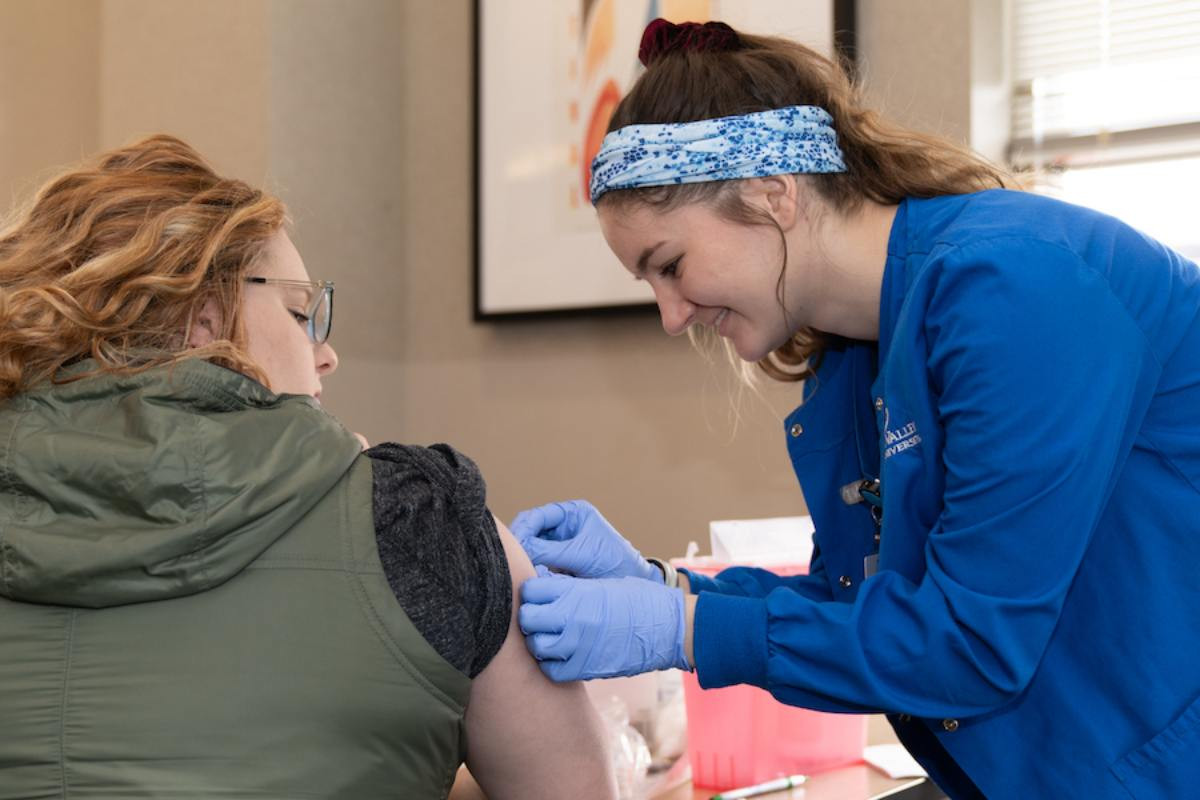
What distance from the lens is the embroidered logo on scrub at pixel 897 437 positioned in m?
1.14

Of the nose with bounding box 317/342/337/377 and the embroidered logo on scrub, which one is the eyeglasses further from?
the embroidered logo on scrub

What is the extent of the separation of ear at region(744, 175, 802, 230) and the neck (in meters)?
0.04

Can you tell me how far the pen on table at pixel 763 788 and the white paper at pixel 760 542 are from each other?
0.96 feet

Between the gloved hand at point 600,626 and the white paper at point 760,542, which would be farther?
the white paper at point 760,542

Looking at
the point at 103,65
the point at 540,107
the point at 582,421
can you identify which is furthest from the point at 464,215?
the point at 103,65

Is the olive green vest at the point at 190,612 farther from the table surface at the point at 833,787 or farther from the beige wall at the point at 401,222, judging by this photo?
the beige wall at the point at 401,222

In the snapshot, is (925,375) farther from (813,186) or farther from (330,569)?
(330,569)

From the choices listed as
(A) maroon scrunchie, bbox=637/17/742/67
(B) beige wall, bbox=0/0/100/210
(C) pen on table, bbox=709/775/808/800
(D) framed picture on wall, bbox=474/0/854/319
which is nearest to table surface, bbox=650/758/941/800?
(C) pen on table, bbox=709/775/808/800

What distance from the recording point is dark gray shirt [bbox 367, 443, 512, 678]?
93cm

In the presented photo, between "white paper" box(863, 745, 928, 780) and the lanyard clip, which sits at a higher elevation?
the lanyard clip

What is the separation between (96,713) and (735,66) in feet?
2.81

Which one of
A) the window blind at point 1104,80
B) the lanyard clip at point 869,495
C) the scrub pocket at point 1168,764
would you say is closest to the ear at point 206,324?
the lanyard clip at point 869,495

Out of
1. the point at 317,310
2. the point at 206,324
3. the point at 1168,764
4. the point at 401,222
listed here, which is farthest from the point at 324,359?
the point at 401,222

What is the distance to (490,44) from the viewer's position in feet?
9.15
